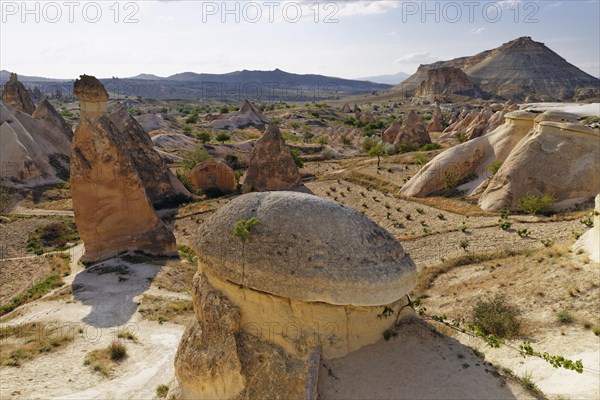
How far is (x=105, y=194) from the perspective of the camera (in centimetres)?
2016

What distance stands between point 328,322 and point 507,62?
496 feet


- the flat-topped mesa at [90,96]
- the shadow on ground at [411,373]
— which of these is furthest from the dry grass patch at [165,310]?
the flat-topped mesa at [90,96]

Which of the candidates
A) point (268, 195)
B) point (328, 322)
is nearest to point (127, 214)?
point (268, 195)

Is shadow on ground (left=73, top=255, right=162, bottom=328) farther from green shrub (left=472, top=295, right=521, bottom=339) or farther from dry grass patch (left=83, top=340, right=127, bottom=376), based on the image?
green shrub (left=472, top=295, right=521, bottom=339)

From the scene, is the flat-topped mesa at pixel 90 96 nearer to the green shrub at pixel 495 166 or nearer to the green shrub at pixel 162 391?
the green shrub at pixel 162 391

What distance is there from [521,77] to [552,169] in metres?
120

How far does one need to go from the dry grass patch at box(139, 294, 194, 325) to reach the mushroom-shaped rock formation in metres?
5.34

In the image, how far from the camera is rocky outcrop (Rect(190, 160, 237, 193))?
33094 mm

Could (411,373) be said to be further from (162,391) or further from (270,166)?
(270,166)

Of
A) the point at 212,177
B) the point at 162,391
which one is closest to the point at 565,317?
the point at 162,391

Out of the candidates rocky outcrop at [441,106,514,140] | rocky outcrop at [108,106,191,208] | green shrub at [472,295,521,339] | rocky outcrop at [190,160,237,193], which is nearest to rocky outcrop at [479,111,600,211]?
green shrub at [472,295,521,339]

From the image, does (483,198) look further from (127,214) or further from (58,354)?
(58,354)

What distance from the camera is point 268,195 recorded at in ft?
32.0

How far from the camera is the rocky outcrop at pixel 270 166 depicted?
31.7 metres
